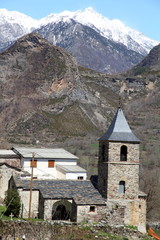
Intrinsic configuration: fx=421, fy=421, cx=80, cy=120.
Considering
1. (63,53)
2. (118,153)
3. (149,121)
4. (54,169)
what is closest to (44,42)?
(63,53)

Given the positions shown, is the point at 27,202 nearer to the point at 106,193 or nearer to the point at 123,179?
the point at 106,193

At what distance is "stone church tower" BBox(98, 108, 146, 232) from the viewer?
32.4 m

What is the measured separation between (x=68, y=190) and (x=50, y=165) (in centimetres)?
1433

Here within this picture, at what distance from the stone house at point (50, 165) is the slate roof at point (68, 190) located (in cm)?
1099

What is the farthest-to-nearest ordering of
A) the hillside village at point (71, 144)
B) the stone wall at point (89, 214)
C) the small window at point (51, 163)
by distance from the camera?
the small window at point (51, 163)
the hillside village at point (71, 144)
the stone wall at point (89, 214)

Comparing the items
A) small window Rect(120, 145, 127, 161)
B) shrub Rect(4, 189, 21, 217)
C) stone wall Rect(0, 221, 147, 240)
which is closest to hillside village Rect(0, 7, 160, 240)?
small window Rect(120, 145, 127, 161)

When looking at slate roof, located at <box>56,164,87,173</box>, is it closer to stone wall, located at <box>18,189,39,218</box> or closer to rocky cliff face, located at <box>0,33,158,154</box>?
stone wall, located at <box>18,189,39,218</box>

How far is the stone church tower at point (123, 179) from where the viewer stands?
3244 centimetres

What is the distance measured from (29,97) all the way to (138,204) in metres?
119

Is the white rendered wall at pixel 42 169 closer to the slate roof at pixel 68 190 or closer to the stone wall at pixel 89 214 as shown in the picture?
the slate roof at pixel 68 190

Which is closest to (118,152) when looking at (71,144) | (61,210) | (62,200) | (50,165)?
(62,200)

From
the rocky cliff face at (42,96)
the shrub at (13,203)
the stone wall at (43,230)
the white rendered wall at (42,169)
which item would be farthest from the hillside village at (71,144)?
the stone wall at (43,230)

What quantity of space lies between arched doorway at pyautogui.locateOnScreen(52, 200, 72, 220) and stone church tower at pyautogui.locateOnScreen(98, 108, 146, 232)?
9.60ft

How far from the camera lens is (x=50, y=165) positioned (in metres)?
46.8
